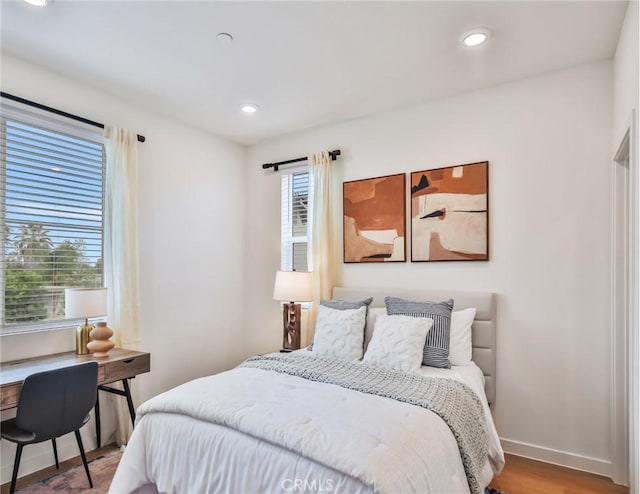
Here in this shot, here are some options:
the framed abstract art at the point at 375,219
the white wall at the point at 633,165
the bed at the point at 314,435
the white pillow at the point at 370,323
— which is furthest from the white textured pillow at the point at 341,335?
the white wall at the point at 633,165

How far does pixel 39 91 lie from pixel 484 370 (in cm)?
374

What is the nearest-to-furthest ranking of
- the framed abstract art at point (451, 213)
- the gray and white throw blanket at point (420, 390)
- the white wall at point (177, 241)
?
the gray and white throw blanket at point (420, 390) → the white wall at point (177, 241) → the framed abstract art at point (451, 213)

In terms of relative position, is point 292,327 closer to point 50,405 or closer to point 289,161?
point 289,161

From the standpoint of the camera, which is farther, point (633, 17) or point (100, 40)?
point (100, 40)

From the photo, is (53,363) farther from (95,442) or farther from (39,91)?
(39,91)

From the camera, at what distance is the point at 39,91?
8.82 feet

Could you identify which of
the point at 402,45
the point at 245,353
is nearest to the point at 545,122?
the point at 402,45

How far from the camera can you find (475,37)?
232cm

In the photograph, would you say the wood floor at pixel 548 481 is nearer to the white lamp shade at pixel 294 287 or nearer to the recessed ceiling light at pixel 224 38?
the white lamp shade at pixel 294 287

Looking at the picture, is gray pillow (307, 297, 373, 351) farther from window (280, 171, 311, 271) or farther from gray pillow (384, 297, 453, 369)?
window (280, 171, 311, 271)

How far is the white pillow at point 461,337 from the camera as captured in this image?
8.96ft

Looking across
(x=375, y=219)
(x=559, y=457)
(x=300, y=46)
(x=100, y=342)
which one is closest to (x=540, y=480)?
(x=559, y=457)

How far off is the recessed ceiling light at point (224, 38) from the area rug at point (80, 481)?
281 cm

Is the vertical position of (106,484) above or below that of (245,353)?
below
